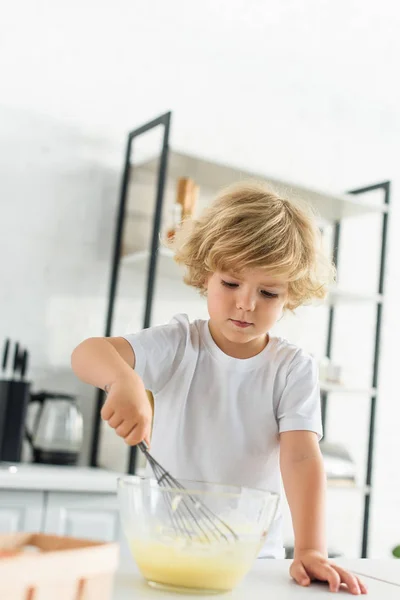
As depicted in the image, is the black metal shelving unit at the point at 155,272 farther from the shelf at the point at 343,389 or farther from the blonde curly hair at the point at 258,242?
the blonde curly hair at the point at 258,242

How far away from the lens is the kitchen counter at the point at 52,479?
202 cm

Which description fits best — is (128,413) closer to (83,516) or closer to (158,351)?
(158,351)

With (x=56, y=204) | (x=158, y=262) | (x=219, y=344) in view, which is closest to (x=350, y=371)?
(x=158, y=262)

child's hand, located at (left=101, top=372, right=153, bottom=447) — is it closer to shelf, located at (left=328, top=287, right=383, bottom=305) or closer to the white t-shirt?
the white t-shirt

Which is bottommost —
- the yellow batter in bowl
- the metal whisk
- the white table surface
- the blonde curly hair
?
the white table surface

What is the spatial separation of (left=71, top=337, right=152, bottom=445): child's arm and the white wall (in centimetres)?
154

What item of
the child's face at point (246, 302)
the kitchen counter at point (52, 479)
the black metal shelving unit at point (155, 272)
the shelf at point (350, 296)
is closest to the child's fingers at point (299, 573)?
the child's face at point (246, 302)

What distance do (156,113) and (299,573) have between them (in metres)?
2.25

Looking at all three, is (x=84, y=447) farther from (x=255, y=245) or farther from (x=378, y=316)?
(x=255, y=245)

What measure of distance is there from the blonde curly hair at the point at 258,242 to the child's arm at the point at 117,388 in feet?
0.91

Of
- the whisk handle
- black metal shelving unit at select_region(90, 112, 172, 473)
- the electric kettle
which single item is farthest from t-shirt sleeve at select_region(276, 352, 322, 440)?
the electric kettle

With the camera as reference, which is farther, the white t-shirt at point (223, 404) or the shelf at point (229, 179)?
the shelf at point (229, 179)

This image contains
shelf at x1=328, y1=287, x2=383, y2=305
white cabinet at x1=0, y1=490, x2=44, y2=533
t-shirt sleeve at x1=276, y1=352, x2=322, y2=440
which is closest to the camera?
t-shirt sleeve at x1=276, y1=352, x2=322, y2=440

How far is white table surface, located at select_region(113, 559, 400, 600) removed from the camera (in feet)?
2.36
